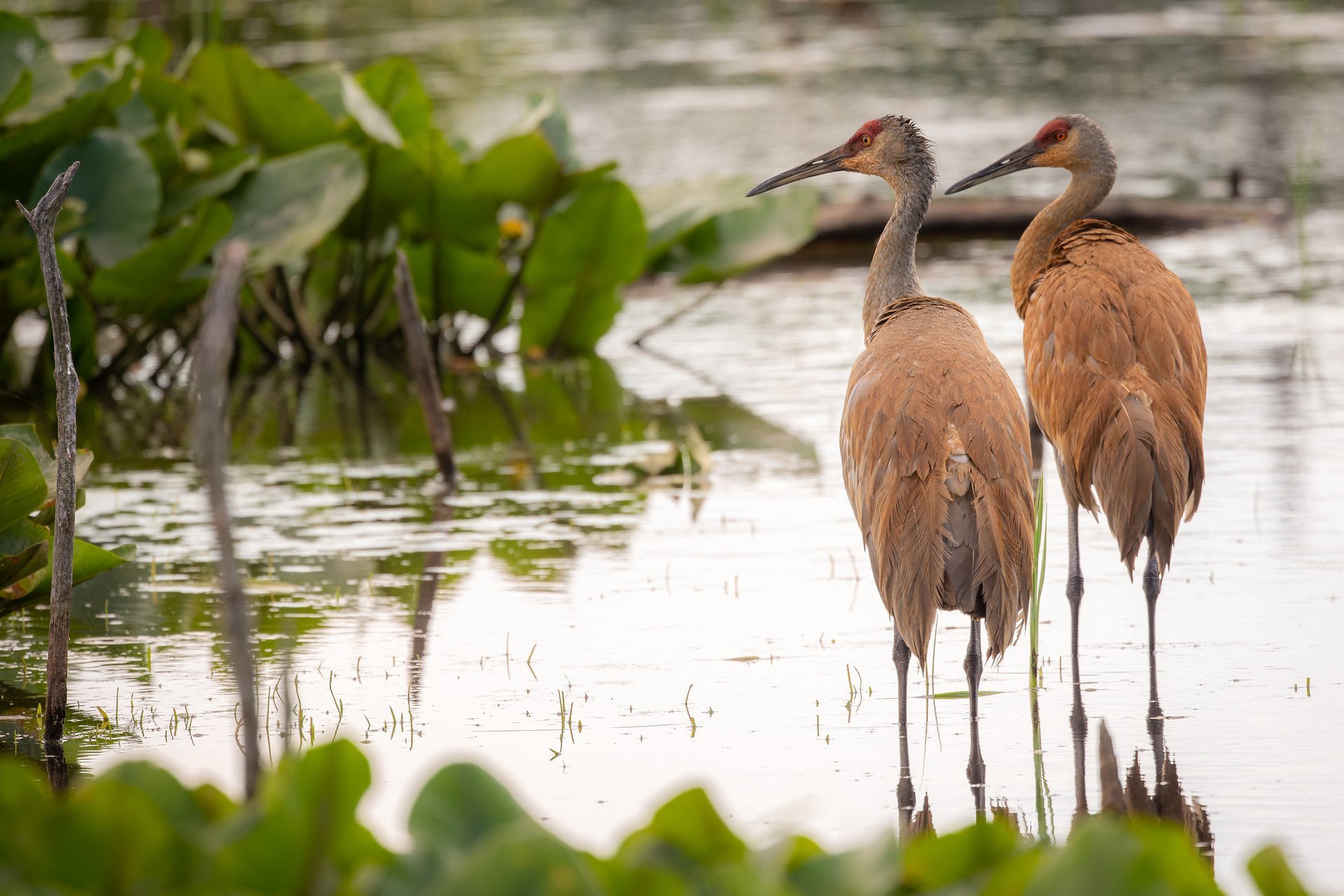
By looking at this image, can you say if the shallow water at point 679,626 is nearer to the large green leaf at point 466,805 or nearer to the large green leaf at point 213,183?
the large green leaf at point 466,805

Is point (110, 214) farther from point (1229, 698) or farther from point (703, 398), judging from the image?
point (1229, 698)

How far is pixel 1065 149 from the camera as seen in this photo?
6691 millimetres

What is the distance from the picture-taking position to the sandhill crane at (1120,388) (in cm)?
515

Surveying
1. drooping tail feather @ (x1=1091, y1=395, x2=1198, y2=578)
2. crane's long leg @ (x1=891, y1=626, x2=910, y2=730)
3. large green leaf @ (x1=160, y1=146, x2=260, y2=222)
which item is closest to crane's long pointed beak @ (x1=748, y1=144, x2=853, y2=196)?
drooping tail feather @ (x1=1091, y1=395, x2=1198, y2=578)

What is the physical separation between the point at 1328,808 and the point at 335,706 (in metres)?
2.76

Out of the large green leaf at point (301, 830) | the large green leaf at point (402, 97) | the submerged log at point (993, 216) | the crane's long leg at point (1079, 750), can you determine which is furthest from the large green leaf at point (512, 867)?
the submerged log at point (993, 216)

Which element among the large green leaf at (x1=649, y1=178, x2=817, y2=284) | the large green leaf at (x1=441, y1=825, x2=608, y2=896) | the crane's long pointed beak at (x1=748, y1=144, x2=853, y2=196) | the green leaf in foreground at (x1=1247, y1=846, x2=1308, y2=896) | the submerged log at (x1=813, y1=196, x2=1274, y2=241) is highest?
the submerged log at (x1=813, y1=196, x2=1274, y2=241)

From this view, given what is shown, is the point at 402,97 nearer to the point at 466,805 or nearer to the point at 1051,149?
the point at 1051,149

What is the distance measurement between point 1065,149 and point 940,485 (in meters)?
2.58

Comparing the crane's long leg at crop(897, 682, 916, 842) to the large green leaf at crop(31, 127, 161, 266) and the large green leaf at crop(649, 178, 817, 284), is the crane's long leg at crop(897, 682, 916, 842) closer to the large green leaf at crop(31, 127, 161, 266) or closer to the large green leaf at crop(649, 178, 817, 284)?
the large green leaf at crop(31, 127, 161, 266)

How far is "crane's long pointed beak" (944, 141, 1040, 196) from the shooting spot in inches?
266

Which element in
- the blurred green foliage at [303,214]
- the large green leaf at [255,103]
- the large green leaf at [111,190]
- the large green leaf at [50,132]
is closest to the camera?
the large green leaf at [50,132]

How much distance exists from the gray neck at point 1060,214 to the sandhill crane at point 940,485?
163 centimetres

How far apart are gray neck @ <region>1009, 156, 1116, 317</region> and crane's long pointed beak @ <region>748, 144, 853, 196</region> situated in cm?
73
